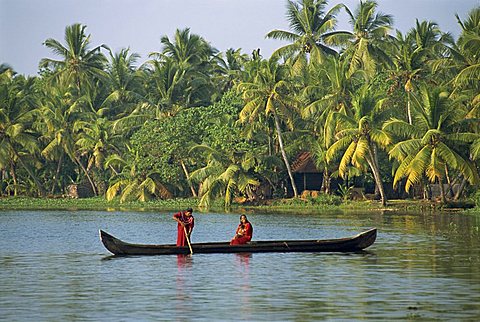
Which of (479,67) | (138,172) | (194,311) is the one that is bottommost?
(194,311)

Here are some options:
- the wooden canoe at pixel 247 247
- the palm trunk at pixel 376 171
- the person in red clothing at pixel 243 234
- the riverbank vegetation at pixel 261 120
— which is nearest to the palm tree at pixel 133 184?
the riverbank vegetation at pixel 261 120

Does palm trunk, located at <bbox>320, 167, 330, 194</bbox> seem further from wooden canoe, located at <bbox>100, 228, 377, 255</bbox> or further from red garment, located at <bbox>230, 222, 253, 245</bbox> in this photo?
red garment, located at <bbox>230, 222, 253, 245</bbox>

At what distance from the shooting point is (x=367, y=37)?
6075 cm

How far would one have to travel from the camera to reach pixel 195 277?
2345cm

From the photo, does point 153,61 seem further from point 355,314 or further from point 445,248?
→ point 355,314

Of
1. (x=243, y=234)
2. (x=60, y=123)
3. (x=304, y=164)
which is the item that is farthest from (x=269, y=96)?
(x=243, y=234)

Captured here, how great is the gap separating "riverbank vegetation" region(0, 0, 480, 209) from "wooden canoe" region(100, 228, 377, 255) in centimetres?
1884

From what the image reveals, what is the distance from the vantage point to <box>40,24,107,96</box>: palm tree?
69438mm

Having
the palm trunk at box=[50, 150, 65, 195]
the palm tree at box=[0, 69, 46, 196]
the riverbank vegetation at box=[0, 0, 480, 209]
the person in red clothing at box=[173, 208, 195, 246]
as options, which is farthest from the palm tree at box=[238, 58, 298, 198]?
the person in red clothing at box=[173, 208, 195, 246]

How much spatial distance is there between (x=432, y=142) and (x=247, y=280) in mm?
26710

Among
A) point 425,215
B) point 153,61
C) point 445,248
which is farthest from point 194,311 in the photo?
point 153,61

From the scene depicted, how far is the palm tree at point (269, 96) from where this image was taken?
55.5 metres

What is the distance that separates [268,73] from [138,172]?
1149 cm

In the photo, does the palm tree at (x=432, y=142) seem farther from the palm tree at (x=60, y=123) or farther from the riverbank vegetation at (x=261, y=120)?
the palm tree at (x=60, y=123)
